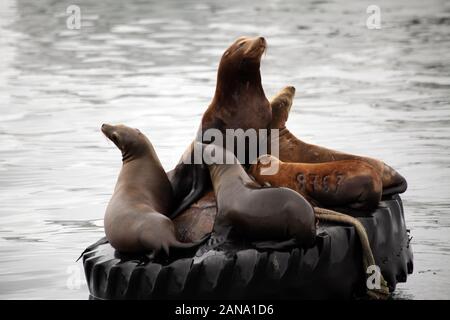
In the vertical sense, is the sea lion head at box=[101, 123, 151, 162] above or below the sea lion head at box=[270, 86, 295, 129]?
below

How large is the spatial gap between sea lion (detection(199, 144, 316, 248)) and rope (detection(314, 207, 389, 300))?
342mm

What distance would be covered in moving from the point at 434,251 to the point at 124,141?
2.68m

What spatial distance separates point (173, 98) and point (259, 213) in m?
11.5

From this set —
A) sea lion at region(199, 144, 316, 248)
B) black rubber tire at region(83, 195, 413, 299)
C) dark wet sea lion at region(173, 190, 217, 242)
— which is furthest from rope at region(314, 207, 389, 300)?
dark wet sea lion at region(173, 190, 217, 242)

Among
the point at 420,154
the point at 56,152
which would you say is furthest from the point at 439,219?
the point at 56,152

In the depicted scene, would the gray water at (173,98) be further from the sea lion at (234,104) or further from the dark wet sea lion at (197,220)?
the sea lion at (234,104)

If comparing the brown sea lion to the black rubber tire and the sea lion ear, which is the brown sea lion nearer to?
the sea lion ear

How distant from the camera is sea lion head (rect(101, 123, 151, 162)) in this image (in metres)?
8.03

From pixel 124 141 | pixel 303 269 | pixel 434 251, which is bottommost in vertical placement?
pixel 434 251

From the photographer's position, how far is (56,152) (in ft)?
47.4

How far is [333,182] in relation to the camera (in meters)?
7.57

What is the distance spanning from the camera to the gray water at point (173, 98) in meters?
10.0

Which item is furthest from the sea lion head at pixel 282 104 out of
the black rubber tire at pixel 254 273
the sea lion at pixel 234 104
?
the black rubber tire at pixel 254 273
